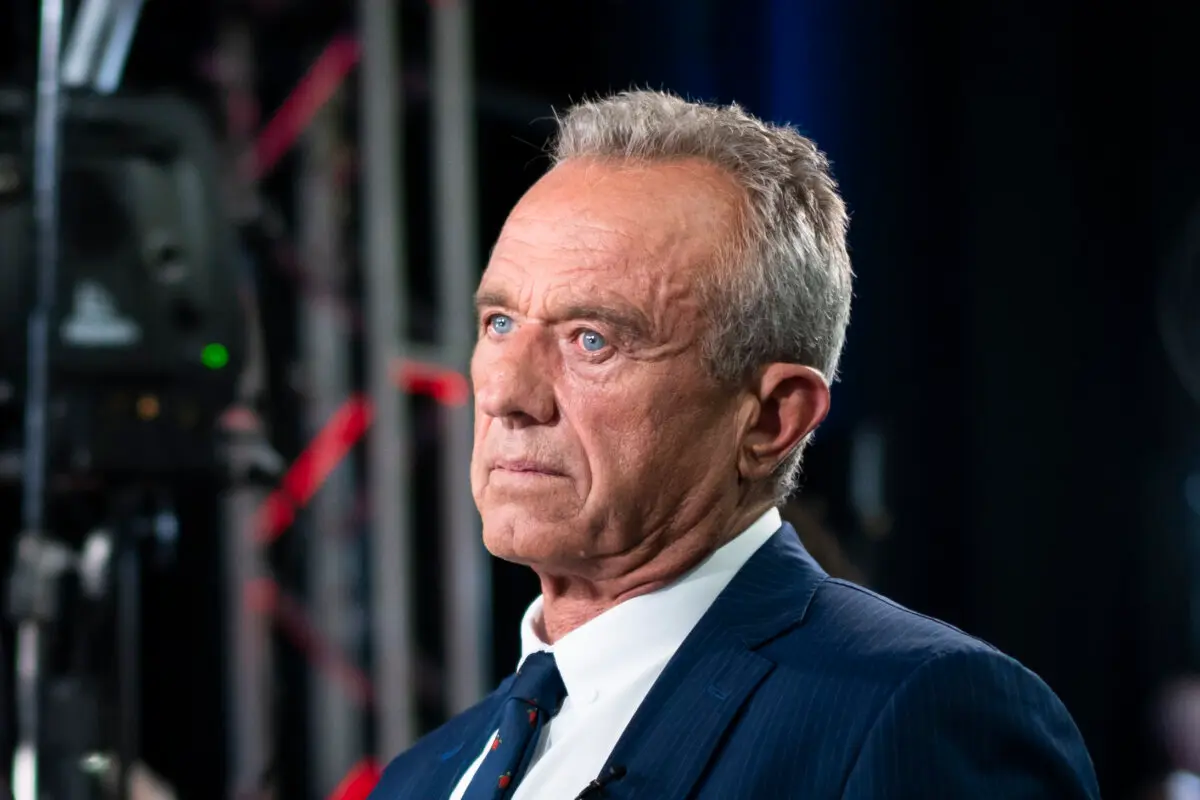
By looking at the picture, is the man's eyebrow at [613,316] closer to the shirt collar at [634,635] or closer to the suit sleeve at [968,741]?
the shirt collar at [634,635]

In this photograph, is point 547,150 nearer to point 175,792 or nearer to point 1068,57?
point 175,792

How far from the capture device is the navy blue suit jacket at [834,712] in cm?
111

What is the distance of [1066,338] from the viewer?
16.6ft

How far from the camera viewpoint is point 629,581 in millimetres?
1347

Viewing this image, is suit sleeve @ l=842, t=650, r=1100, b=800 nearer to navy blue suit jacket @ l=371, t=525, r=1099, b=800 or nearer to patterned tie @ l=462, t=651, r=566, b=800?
navy blue suit jacket @ l=371, t=525, r=1099, b=800

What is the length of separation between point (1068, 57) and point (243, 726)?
3406 millimetres

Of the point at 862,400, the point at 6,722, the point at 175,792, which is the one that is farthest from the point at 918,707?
the point at 862,400

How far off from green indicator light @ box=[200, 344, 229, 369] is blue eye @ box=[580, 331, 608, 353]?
120 cm

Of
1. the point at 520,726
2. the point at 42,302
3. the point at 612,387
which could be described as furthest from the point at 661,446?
the point at 42,302

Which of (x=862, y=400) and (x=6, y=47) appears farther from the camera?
(x=862, y=400)

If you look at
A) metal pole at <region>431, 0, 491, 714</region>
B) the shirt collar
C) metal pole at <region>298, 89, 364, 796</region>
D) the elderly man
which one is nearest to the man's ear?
the elderly man

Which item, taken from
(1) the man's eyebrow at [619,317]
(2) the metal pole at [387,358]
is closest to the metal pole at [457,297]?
(2) the metal pole at [387,358]

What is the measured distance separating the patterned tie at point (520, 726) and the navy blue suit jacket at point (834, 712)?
0.08 meters

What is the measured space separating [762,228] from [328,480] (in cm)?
281
